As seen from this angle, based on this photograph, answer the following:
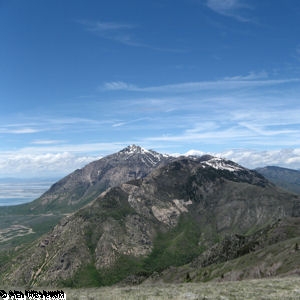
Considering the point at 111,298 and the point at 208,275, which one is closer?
the point at 111,298

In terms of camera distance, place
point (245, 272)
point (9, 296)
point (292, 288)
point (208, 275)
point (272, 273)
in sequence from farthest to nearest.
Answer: point (208, 275), point (245, 272), point (272, 273), point (292, 288), point (9, 296)

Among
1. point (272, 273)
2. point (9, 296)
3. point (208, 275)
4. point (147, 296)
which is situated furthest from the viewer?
point (208, 275)

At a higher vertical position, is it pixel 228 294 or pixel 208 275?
pixel 228 294

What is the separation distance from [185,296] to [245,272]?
132154 mm

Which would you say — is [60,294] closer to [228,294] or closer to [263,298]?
Result: [228,294]

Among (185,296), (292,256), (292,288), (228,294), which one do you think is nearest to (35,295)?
(185,296)

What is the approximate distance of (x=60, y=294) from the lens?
109 feet

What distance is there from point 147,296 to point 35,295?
1128cm

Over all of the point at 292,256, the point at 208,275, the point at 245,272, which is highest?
the point at 292,256

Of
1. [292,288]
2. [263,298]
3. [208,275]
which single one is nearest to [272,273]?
[208,275]

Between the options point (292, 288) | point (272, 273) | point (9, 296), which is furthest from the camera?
point (272, 273)

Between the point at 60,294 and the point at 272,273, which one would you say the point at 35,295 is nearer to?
the point at 60,294

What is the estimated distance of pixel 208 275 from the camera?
193 m

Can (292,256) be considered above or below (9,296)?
below
